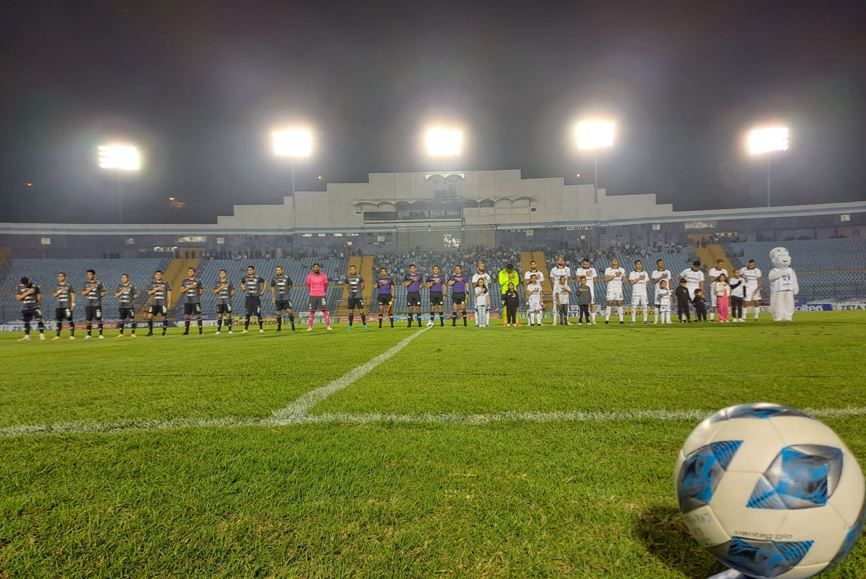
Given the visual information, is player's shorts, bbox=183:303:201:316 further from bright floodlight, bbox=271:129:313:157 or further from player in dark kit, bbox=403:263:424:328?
bright floodlight, bbox=271:129:313:157

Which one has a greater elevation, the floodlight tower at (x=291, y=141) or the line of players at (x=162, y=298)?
the floodlight tower at (x=291, y=141)

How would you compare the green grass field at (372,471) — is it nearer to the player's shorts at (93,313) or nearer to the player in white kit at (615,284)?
the player in white kit at (615,284)

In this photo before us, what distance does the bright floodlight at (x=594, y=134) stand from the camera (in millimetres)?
35094

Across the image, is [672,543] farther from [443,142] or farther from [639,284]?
[443,142]

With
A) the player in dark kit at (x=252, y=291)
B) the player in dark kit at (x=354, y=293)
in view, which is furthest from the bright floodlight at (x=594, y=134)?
the player in dark kit at (x=252, y=291)

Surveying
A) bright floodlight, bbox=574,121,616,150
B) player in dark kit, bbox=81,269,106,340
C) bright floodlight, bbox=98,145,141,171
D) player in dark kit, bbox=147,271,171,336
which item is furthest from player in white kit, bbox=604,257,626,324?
bright floodlight, bbox=98,145,141,171

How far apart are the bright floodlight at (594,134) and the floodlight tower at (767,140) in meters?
11.1

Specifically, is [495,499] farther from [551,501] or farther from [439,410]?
[439,410]

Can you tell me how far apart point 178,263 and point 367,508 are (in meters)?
42.5

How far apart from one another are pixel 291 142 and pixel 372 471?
37.9 meters

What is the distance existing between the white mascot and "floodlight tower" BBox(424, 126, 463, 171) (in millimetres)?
27525

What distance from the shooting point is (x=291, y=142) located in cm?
3606

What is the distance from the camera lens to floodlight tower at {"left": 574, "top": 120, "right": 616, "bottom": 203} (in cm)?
3506

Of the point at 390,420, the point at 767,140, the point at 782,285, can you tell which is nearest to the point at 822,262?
the point at 767,140
